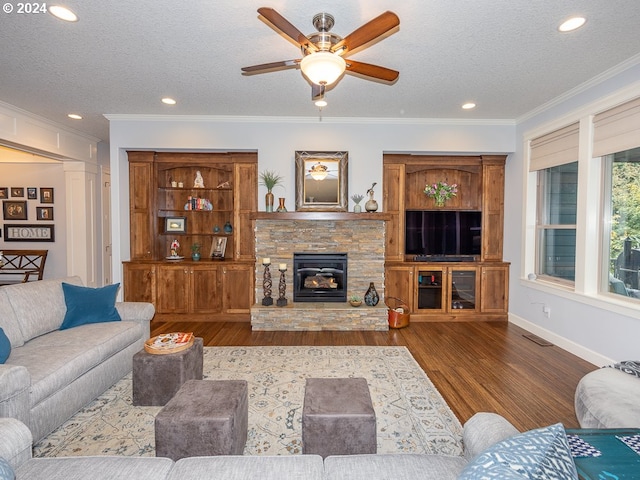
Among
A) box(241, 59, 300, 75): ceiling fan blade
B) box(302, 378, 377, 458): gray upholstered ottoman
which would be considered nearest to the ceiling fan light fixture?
box(241, 59, 300, 75): ceiling fan blade

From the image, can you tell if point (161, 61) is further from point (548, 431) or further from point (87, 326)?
point (548, 431)

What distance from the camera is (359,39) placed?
2.07 metres

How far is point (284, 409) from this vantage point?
98.9 inches

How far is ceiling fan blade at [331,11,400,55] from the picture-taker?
191cm

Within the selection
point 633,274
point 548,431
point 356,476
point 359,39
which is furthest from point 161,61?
point 633,274

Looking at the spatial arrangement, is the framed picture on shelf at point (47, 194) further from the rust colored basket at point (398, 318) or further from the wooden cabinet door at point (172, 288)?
the rust colored basket at point (398, 318)

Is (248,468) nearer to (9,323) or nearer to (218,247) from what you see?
(9,323)

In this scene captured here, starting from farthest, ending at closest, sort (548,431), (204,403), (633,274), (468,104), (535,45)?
(468,104), (633,274), (535,45), (204,403), (548,431)

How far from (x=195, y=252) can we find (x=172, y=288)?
659mm

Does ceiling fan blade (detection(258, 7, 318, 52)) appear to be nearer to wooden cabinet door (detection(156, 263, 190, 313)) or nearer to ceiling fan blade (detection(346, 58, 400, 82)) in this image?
ceiling fan blade (detection(346, 58, 400, 82))

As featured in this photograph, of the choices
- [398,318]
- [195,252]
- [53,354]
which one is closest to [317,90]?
[53,354]

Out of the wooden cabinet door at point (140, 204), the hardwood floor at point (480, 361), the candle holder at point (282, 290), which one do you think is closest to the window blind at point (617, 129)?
the hardwood floor at point (480, 361)

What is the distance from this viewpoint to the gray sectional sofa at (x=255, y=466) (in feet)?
4.00

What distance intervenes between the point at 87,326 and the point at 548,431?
11.1 ft
